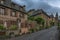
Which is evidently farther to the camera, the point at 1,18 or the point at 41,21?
the point at 41,21

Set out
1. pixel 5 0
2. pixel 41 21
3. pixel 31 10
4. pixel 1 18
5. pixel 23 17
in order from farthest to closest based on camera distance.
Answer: pixel 31 10 < pixel 41 21 < pixel 23 17 < pixel 5 0 < pixel 1 18

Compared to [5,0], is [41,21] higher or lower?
lower

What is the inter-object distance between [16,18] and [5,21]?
22.3 ft

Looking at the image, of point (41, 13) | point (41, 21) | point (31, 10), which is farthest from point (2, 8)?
point (31, 10)

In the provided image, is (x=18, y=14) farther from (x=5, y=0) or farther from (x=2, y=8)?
(x=2, y=8)

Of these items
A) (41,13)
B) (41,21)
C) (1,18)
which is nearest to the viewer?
(1,18)

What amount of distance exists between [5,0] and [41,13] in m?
39.8

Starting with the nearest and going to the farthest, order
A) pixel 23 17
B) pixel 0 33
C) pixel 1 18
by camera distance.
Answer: pixel 0 33, pixel 1 18, pixel 23 17

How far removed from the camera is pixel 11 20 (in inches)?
1844

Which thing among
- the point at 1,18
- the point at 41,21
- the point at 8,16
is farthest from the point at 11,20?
the point at 41,21

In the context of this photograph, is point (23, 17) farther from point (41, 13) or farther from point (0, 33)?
point (41, 13)

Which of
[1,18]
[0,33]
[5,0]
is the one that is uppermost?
[5,0]

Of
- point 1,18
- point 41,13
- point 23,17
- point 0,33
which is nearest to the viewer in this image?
point 0,33

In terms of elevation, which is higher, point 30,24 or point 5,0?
point 5,0
